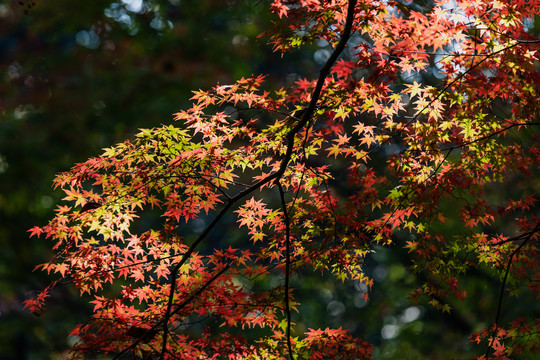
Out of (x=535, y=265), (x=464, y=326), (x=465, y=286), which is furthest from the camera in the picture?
(x=464, y=326)

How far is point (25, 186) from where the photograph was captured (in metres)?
6.71

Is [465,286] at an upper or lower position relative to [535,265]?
upper

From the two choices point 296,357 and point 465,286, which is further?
point 465,286

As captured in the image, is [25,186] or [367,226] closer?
[367,226]

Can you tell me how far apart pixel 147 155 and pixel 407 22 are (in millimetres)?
1946

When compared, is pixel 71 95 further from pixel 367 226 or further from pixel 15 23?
pixel 367 226

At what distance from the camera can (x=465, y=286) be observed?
670 cm

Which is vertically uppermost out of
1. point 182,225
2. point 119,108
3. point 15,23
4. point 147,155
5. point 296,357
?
point 15,23

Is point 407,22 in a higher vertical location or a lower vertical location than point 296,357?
higher

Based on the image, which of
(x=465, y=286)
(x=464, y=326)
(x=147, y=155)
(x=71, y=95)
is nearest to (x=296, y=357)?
(x=147, y=155)

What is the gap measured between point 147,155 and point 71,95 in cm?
457

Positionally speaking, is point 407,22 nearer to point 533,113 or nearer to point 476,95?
point 476,95

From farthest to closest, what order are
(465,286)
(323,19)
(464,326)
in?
(464,326), (465,286), (323,19)

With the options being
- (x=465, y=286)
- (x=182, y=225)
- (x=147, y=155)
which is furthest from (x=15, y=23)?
(x=465, y=286)
